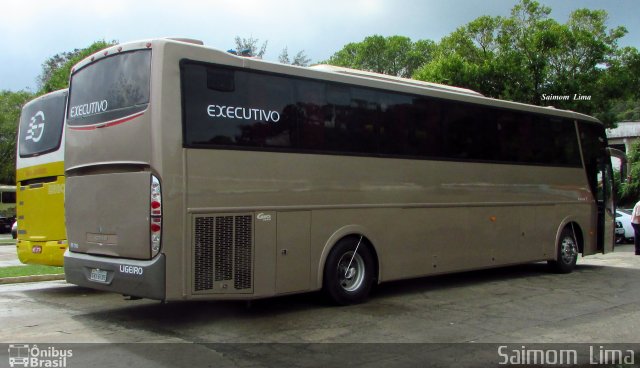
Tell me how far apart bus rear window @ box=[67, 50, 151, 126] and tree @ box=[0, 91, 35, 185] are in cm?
4163

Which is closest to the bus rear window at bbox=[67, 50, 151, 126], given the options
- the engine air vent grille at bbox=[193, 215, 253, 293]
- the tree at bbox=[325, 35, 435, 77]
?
the engine air vent grille at bbox=[193, 215, 253, 293]

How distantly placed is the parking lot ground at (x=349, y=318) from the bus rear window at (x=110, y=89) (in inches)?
105

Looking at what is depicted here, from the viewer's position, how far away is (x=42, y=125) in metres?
10.4

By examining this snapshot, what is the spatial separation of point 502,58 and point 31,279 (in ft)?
62.7

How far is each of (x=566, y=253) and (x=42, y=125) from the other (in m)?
11.0

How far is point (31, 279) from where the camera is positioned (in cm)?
1204

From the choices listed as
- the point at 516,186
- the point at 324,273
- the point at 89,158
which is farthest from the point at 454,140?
the point at 89,158

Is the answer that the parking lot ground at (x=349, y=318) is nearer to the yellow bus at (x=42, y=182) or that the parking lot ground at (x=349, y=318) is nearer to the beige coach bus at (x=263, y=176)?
the beige coach bus at (x=263, y=176)

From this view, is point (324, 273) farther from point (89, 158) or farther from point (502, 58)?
point (502, 58)

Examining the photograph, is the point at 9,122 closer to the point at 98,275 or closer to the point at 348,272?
the point at 98,275

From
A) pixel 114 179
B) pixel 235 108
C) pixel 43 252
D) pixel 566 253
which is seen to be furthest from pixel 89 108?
pixel 566 253

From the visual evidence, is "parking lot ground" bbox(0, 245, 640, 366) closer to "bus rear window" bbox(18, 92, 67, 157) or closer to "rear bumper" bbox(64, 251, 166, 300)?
"rear bumper" bbox(64, 251, 166, 300)

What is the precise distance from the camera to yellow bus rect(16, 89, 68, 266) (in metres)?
10.0

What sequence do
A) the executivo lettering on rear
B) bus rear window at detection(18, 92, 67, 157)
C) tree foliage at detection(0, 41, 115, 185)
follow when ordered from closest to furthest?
the executivo lettering on rear < bus rear window at detection(18, 92, 67, 157) < tree foliage at detection(0, 41, 115, 185)
